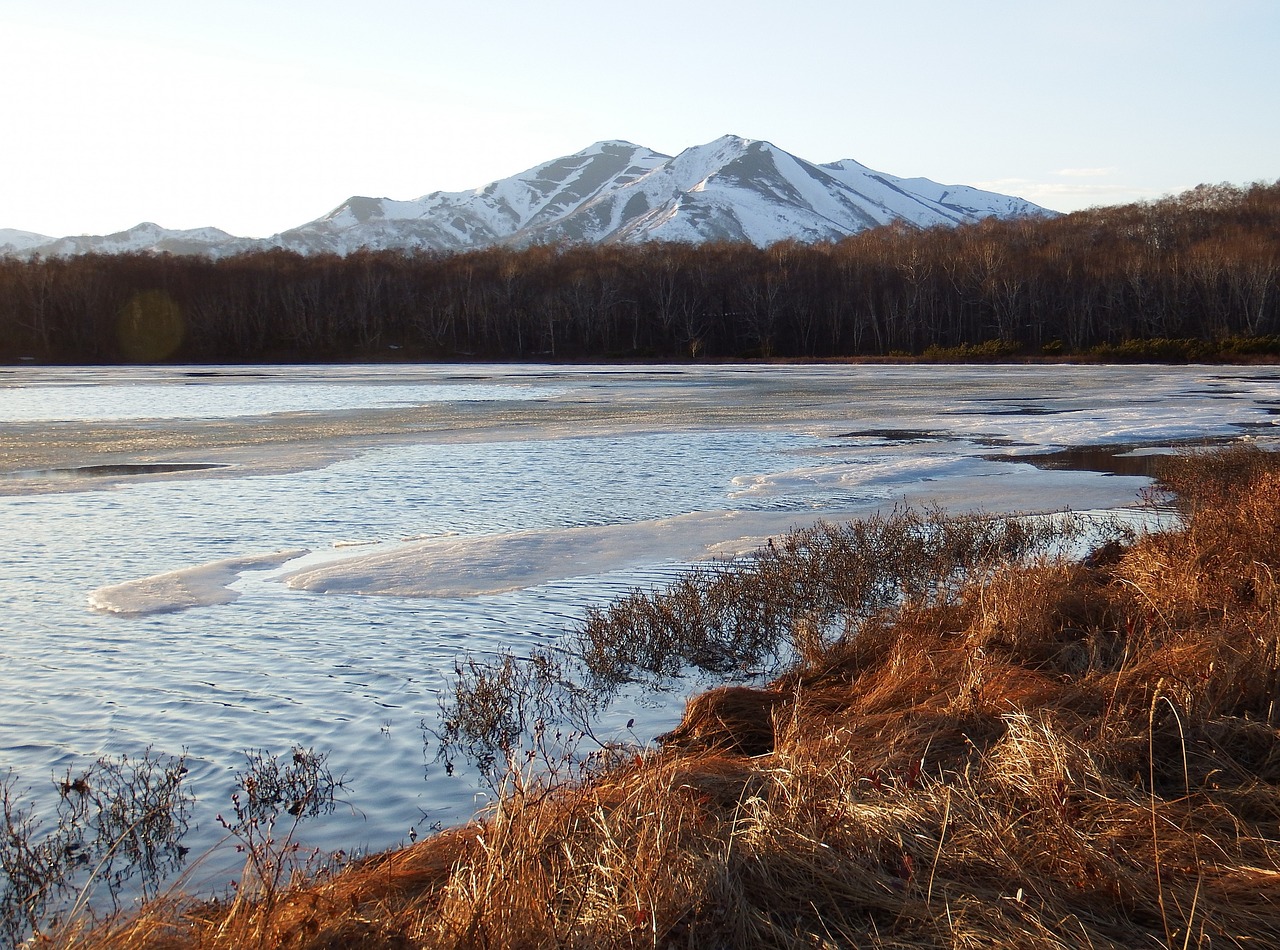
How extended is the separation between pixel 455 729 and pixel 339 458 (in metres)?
15.4

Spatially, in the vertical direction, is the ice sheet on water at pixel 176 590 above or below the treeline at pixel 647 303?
below

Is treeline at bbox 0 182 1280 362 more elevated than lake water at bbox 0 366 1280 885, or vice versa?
treeline at bbox 0 182 1280 362

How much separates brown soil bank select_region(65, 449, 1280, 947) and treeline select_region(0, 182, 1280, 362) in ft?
255

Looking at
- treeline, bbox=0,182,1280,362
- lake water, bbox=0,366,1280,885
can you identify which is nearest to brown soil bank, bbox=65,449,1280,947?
lake water, bbox=0,366,1280,885

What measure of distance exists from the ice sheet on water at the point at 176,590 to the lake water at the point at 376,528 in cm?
5

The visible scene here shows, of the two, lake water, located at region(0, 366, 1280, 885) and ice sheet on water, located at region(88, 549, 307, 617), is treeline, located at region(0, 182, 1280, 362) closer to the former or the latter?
lake water, located at region(0, 366, 1280, 885)

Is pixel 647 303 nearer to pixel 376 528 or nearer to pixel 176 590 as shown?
pixel 376 528

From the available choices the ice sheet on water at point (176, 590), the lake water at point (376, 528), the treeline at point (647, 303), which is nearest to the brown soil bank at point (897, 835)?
the lake water at point (376, 528)

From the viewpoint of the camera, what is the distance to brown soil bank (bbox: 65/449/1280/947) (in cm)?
363

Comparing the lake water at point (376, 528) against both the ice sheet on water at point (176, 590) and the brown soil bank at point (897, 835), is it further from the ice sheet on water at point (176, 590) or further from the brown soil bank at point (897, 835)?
the brown soil bank at point (897, 835)

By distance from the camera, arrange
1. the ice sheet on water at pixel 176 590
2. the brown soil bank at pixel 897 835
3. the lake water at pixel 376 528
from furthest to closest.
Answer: the ice sheet on water at pixel 176 590 < the lake water at pixel 376 528 < the brown soil bank at pixel 897 835

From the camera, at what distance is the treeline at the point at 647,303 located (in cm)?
8656

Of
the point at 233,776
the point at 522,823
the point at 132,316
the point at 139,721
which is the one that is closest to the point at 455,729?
the point at 233,776

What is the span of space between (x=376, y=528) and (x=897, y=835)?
36.6 feet
